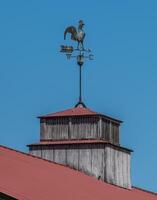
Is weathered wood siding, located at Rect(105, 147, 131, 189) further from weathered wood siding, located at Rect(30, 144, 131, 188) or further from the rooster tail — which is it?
the rooster tail

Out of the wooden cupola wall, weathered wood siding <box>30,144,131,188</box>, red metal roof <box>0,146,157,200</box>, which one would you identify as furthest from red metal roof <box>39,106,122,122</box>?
red metal roof <box>0,146,157,200</box>

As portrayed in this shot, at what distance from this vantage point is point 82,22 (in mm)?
56688

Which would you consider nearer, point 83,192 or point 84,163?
point 83,192

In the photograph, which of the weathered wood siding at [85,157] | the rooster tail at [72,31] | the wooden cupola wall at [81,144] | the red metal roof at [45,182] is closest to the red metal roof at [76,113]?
the wooden cupola wall at [81,144]

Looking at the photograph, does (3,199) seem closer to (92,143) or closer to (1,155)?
(1,155)

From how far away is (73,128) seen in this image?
5266 centimetres

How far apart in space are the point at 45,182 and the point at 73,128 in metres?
8.94

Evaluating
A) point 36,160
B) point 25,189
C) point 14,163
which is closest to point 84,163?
point 36,160

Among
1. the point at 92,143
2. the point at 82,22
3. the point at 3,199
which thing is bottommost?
the point at 3,199

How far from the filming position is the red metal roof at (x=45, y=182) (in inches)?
1628

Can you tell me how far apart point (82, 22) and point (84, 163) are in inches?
303

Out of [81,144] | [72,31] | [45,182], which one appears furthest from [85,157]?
[45,182]

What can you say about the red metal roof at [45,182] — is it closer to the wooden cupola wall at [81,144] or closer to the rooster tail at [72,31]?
the wooden cupola wall at [81,144]

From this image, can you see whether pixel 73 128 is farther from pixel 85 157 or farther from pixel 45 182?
pixel 45 182
